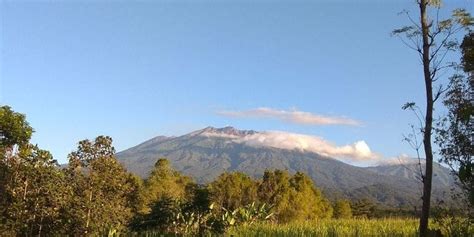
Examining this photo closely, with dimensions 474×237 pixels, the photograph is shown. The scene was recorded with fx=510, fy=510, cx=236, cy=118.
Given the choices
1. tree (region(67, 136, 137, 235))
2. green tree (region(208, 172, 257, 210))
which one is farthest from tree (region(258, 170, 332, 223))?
tree (region(67, 136, 137, 235))

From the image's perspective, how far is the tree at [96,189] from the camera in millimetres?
12102

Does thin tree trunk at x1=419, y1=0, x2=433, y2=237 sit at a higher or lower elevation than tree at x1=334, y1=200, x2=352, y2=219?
higher

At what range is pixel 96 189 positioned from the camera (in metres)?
12.6

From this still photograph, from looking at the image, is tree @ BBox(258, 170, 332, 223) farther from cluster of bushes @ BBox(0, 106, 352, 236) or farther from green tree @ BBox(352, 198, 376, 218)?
green tree @ BBox(352, 198, 376, 218)

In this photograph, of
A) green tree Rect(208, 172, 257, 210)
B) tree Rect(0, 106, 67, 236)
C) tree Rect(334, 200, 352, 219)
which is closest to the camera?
tree Rect(0, 106, 67, 236)

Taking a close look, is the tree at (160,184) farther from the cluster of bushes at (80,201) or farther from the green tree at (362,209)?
the green tree at (362,209)

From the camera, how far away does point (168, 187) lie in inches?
1204

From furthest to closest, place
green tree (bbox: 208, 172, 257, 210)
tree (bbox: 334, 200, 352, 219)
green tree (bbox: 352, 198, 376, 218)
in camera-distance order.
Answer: green tree (bbox: 352, 198, 376, 218) < tree (bbox: 334, 200, 352, 219) < green tree (bbox: 208, 172, 257, 210)

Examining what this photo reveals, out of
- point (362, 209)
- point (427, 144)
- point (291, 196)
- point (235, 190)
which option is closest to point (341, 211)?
point (235, 190)

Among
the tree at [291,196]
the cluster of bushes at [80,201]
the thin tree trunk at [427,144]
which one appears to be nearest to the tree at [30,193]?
the cluster of bushes at [80,201]

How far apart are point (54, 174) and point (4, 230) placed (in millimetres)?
1753

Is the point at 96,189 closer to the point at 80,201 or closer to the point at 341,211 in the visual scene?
the point at 80,201

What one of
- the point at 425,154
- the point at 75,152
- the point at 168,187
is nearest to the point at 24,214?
the point at 75,152

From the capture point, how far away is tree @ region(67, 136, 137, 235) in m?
12.1
